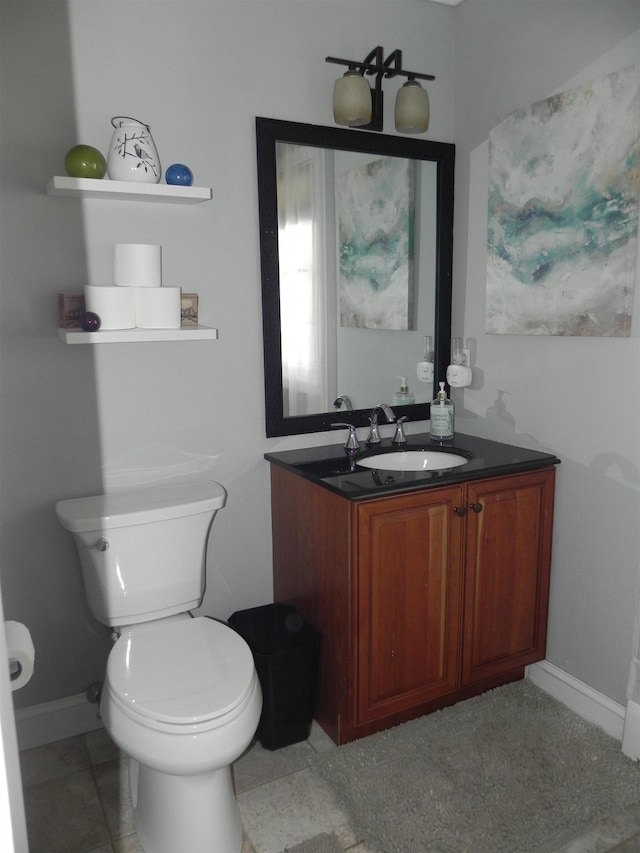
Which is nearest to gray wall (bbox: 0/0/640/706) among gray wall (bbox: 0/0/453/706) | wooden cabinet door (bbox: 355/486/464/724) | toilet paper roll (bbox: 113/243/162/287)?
gray wall (bbox: 0/0/453/706)

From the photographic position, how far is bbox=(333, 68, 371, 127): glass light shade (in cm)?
221

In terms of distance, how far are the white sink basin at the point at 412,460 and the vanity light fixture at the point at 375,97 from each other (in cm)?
119

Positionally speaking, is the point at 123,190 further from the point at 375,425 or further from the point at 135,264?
the point at 375,425

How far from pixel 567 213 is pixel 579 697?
1656mm

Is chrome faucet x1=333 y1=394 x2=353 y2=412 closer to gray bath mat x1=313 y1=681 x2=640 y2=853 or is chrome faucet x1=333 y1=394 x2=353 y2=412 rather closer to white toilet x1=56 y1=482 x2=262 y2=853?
white toilet x1=56 y1=482 x2=262 y2=853

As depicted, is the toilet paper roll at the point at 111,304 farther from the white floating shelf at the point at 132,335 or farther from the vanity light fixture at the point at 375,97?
the vanity light fixture at the point at 375,97

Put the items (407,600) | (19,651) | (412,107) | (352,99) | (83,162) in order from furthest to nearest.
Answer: (412,107), (352,99), (407,600), (83,162), (19,651)

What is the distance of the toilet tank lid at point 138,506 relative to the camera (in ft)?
6.35

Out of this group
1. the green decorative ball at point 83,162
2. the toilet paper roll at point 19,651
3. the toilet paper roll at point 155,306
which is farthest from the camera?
the toilet paper roll at point 155,306

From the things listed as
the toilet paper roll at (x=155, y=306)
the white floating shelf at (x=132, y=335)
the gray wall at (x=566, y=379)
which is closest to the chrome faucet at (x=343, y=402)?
the gray wall at (x=566, y=379)

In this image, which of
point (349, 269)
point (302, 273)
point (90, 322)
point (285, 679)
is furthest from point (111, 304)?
point (285, 679)

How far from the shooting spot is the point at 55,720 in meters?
2.18

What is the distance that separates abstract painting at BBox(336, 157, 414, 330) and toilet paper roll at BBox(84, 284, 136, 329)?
2.76 feet

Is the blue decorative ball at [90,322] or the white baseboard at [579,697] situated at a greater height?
the blue decorative ball at [90,322]
